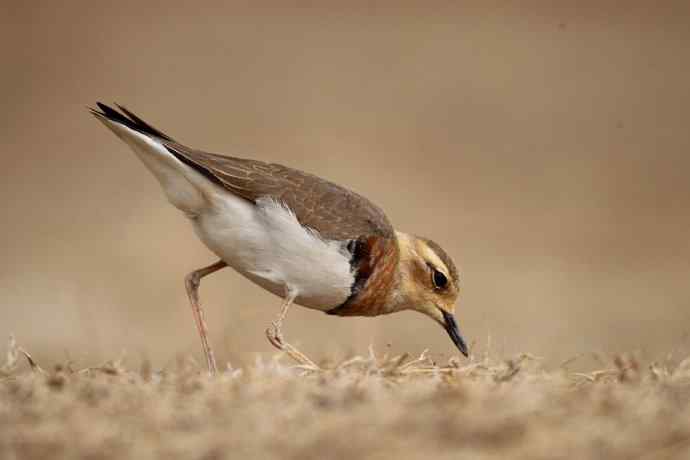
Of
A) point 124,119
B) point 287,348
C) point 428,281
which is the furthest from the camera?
point 428,281

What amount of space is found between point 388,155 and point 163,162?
10.9 metres

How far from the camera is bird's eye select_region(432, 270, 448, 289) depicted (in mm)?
8164

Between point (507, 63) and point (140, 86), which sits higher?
point (507, 63)

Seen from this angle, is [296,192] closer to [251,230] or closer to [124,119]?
[251,230]

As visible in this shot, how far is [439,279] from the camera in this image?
26.9 ft

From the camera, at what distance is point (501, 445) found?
434 centimetres

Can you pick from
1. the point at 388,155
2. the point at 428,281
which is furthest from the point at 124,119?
the point at 388,155

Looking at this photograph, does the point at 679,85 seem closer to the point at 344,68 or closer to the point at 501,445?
the point at 344,68

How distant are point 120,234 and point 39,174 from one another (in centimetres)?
250

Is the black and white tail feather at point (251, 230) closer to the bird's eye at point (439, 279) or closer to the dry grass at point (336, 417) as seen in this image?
the bird's eye at point (439, 279)

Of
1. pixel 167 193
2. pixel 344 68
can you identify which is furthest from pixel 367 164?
pixel 167 193

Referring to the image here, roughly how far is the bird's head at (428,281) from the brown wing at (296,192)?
42 centimetres

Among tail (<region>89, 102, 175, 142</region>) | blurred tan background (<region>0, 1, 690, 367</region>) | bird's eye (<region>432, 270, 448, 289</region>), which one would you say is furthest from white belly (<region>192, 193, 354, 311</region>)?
blurred tan background (<region>0, 1, 690, 367</region>)

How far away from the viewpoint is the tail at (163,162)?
7.30 m
